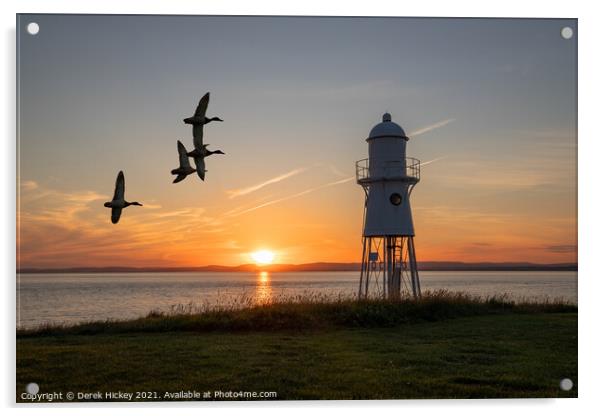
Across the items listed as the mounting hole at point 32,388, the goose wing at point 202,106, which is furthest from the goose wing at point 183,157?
the mounting hole at point 32,388

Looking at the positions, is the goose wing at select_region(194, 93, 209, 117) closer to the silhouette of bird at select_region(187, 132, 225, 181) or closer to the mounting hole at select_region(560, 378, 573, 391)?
the silhouette of bird at select_region(187, 132, 225, 181)

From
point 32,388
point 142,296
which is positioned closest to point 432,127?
point 32,388

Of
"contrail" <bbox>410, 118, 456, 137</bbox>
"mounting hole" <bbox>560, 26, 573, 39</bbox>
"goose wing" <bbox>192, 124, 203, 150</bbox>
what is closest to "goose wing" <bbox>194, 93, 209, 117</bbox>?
"goose wing" <bbox>192, 124, 203, 150</bbox>

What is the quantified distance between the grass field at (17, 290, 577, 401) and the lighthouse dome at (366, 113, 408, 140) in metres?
5.10

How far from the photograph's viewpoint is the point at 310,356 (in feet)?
35.8

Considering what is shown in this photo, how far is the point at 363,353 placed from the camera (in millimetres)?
11211

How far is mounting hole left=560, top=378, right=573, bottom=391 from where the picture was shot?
9.96 meters

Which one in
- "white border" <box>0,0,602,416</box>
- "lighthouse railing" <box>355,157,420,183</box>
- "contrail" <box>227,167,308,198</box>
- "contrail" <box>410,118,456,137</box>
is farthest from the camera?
"lighthouse railing" <box>355,157,420,183</box>

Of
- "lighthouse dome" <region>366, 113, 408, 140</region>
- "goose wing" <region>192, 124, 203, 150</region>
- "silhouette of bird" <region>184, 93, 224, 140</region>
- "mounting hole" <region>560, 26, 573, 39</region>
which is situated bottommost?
"goose wing" <region>192, 124, 203, 150</region>

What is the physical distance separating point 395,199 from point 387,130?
1.96 meters

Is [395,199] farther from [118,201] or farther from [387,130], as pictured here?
[118,201]
